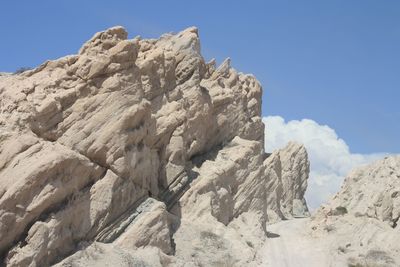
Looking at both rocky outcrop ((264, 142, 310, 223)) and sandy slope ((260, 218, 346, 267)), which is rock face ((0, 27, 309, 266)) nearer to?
sandy slope ((260, 218, 346, 267))

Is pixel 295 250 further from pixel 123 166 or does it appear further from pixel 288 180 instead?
pixel 288 180

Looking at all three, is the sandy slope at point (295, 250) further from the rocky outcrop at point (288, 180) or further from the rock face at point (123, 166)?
the rocky outcrop at point (288, 180)

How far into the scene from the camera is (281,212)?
3666 inches

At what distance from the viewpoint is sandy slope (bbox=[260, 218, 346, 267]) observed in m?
53.1

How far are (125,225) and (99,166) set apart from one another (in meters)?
4.52

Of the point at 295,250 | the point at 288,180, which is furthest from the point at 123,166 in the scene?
the point at 288,180

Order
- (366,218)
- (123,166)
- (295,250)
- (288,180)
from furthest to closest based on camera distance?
(288,180) → (366,218) → (295,250) → (123,166)

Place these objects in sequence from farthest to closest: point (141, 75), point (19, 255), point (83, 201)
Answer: point (141, 75) < point (83, 201) < point (19, 255)

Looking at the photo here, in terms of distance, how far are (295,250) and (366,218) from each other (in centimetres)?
744

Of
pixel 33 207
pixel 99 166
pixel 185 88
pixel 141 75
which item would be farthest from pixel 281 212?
pixel 33 207

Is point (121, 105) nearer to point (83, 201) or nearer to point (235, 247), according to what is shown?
point (83, 201)

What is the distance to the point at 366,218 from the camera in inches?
2340

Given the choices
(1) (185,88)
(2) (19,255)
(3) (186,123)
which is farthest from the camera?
(1) (185,88)

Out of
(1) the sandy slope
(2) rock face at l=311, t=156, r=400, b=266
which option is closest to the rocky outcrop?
(1) the sandy slope
